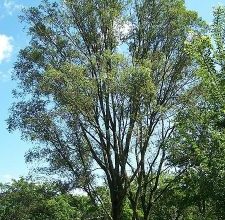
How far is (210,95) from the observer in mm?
11188

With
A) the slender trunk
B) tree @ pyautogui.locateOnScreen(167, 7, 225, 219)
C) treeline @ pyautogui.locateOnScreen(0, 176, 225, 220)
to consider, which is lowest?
tree @ pyautogui.locateOnScreen(167, 7, 225, 219)

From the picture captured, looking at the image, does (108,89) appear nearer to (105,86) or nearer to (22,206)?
(105,86)

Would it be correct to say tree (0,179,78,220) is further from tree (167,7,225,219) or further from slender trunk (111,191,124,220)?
tree (167,7,225,219)

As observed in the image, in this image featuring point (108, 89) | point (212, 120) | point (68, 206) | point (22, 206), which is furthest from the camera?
point (68, 206)

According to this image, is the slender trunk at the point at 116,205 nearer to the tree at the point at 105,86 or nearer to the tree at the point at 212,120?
the tree at the point at 105,86

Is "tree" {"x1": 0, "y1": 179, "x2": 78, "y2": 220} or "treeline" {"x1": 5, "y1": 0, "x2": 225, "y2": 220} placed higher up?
"tree" {"x1": 0, "y1": 179, "x2": 78, "y2": 220}

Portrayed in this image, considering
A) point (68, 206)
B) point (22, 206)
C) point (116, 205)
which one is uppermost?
point (68, 206)

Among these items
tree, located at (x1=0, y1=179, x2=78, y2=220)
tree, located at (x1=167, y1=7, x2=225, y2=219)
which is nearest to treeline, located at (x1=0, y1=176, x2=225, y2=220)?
tree, located at (x1=0, y1=179, x2=78, y2=220)

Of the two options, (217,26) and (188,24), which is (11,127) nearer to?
(188,24)

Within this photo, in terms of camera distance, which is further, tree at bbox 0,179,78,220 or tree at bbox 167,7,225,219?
tree at bbox 0,179,78,220

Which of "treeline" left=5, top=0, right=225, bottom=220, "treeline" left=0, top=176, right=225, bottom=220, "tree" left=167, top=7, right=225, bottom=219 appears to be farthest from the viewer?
"treeline" left=0, top=176, right=225, bottom=220

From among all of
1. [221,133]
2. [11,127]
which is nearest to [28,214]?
[11,127]

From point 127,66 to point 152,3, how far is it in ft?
16.9

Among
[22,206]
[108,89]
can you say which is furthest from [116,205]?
[22,206]
